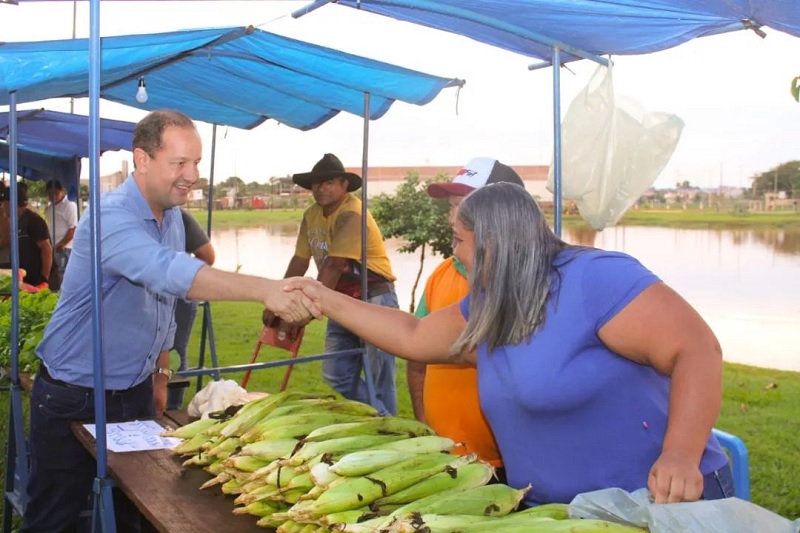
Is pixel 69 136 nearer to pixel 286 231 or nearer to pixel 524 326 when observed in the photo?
pixel 524 326

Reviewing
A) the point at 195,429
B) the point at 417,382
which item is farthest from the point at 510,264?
the point at 417,382

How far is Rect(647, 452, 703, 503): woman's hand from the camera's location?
199cm

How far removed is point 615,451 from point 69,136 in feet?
28.6

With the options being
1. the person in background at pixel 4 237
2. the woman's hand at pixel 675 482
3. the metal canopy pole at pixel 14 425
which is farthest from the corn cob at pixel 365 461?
the person in background at pixel 4 237

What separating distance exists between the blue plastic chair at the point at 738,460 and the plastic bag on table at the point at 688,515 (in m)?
1.52

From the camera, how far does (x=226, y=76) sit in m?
5.07

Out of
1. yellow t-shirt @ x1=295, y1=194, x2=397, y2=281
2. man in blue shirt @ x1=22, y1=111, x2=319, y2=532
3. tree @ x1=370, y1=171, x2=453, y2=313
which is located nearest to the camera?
man in blue shirt @ x1=22, y1=111, x2=319, y2=532

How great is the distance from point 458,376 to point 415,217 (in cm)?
1014

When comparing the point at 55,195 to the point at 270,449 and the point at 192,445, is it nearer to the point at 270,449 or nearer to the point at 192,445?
the point at 192,445

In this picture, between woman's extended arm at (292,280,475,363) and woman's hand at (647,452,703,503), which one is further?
woman's extended arm at (292,280,475,363)

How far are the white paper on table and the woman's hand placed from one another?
5.54ft

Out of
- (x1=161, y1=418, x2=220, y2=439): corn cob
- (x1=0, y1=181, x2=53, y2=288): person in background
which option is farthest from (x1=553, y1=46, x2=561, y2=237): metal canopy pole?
(x1=0, y1=181, x2=53, y2=288): person in background

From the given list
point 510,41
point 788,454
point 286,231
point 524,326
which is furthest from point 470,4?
point 286,231

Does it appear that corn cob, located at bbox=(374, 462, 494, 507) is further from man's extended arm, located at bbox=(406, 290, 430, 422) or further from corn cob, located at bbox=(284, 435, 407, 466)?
man's extended arm, located at bbox=(406, 290, 430, 422)
